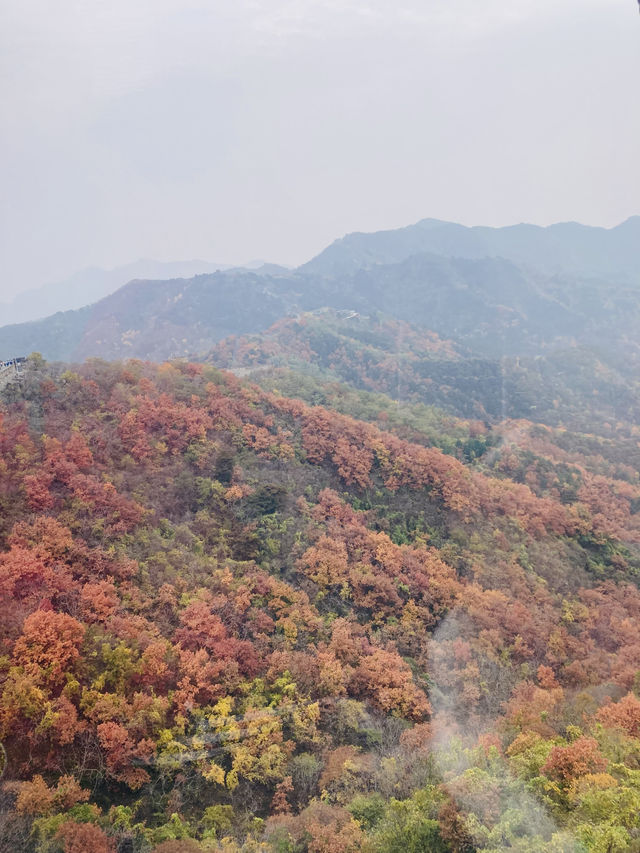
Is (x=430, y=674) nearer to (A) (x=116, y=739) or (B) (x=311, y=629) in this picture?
(B) (x=311, y=629)

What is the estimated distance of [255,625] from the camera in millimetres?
21797

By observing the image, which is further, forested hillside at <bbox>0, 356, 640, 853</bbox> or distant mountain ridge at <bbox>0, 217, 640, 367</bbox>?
distant mountain ridge at <bbox>0, 217, 640, 367</bbox>

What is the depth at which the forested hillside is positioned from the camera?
12.8 meters

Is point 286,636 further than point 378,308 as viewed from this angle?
No

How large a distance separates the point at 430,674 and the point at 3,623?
17.6 m

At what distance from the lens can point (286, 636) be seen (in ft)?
71.9

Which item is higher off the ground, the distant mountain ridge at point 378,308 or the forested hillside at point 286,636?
the distant mountain ridge at point 378,308

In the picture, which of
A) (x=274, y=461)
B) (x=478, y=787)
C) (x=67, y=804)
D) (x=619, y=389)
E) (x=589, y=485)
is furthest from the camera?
(x=619, y=389)

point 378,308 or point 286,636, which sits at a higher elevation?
point 378,308

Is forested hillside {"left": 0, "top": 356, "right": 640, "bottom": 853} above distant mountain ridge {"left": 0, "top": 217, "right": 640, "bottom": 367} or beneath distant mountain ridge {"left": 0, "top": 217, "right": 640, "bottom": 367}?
beneath

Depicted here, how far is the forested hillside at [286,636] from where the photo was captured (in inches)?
503

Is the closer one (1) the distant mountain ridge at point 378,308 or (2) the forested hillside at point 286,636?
(2) the forested hillside at point 286,636

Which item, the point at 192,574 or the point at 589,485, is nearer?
the point at 192,574

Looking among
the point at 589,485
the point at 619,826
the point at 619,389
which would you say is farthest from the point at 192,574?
the point at 619,389
